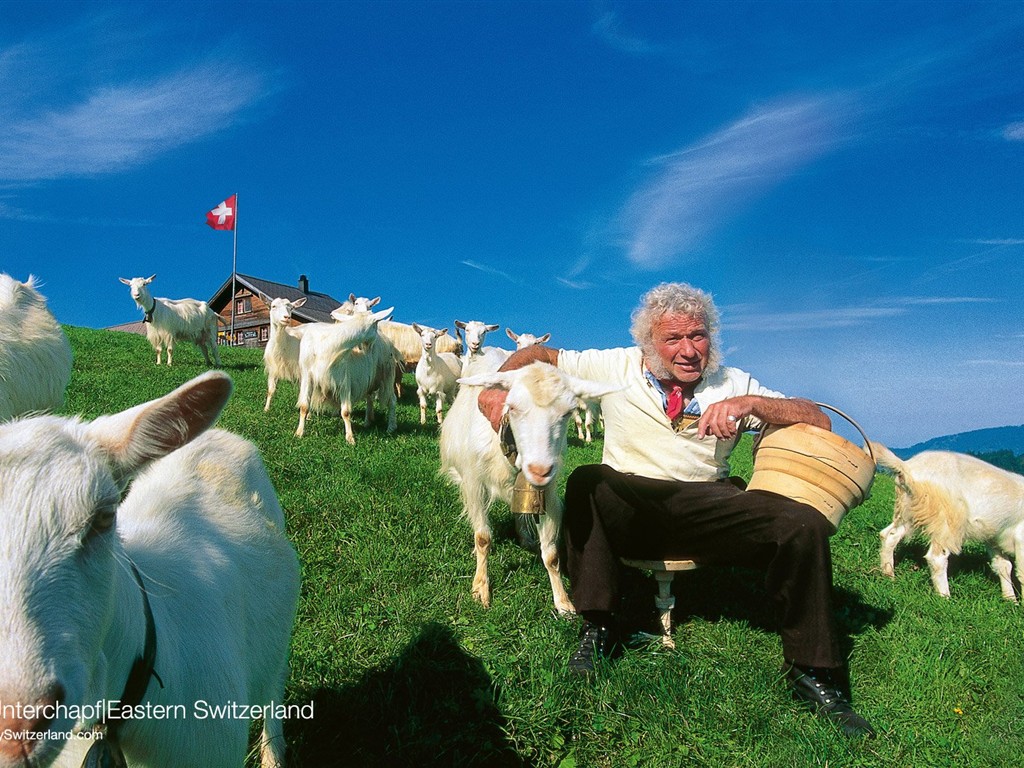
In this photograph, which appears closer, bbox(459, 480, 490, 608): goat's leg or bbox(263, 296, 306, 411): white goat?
bbox(459, 480, 490, 608): goat's leg

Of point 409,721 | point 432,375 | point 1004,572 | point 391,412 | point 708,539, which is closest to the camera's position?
point 409,721

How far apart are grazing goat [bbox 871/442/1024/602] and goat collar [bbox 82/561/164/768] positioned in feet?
20.5

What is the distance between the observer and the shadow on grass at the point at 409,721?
2.83 metres

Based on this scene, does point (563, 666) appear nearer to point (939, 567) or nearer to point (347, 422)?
point (939, 567)

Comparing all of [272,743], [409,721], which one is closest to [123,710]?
Result: [272,743]

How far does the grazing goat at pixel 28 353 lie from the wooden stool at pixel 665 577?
5.03m

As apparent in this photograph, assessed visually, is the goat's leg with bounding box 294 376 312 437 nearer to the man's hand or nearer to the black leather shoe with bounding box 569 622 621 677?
the black leather shoe with bounding box 569 622 621 677

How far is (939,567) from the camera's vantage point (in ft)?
18.8

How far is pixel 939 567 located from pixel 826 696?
3337 mm

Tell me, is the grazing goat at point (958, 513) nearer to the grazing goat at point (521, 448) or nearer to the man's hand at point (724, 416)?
the man's hand at point (724, 416)

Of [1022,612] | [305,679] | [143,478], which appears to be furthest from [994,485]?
[143,478]

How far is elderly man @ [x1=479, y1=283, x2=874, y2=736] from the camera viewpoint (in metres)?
3.41

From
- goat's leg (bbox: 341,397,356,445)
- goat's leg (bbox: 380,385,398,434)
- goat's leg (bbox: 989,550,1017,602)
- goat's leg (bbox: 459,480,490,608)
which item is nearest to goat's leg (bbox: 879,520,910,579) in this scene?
goat's leg (bbox: 989,550,1017,602)

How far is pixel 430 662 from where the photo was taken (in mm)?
3385
